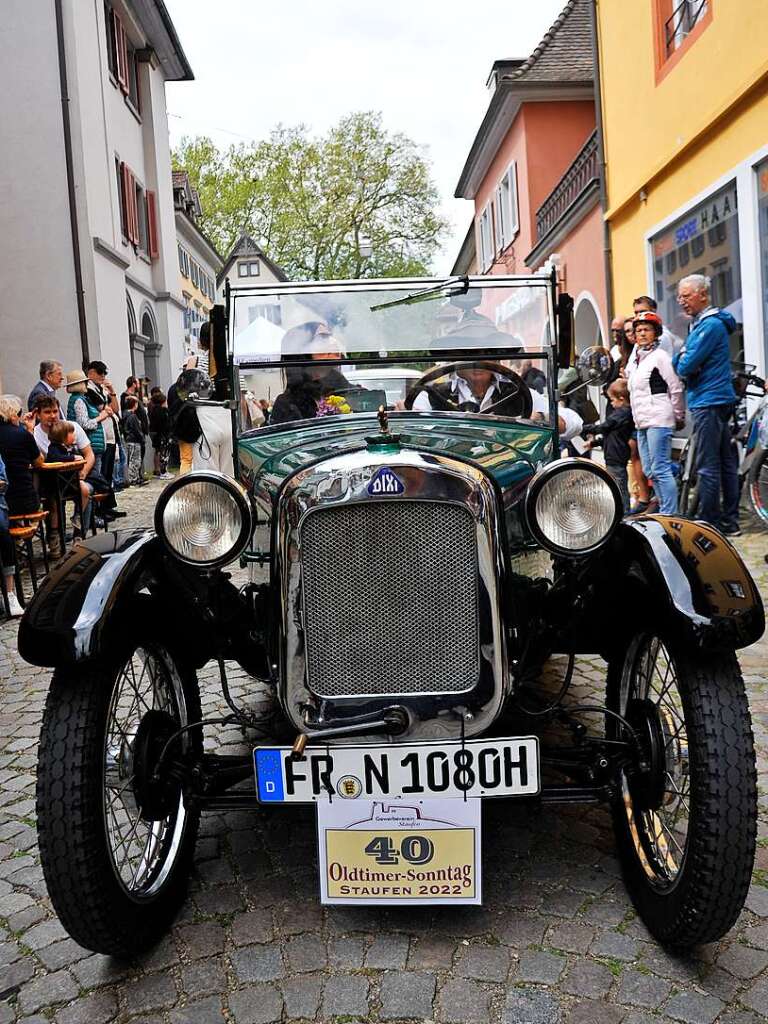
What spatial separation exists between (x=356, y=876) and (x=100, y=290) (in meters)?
14.8

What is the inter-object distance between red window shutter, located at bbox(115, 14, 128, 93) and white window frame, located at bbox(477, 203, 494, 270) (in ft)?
34.2

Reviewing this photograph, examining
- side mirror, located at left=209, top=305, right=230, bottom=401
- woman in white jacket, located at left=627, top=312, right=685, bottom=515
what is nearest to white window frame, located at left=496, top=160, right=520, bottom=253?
woman in white jacket, located at left=627, top=312, right=685, bottom=515

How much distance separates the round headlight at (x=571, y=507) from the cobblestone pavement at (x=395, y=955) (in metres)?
0.98

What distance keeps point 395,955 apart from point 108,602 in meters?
1.15

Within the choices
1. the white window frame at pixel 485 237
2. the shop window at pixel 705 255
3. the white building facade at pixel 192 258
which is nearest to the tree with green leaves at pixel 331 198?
the white building facade at pixel 192 258

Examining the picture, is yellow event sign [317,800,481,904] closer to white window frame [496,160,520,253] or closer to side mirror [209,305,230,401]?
side mirror [209,305,230,401]

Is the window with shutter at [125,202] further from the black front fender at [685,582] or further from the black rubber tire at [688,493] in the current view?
the black front fender at [685,582]

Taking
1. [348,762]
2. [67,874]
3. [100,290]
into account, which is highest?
[100,290]

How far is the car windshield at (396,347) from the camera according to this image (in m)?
3.61

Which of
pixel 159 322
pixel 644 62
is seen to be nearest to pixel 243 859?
pixel 644 62

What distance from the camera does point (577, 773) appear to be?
102 inches

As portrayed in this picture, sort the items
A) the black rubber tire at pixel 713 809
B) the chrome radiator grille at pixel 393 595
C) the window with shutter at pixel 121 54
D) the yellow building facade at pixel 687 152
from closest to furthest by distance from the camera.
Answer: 1. the black rubber tire at pixel 713 809
2. the chrome radiator grille at pixel 393 595
3. the yellow building facade at pixel 687 152
4. the window with shutter at pixel 121 54

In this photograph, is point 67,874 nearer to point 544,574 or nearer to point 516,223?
point 544,574

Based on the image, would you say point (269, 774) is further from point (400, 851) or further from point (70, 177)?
point (70, 177)
